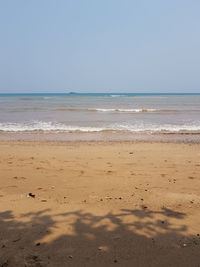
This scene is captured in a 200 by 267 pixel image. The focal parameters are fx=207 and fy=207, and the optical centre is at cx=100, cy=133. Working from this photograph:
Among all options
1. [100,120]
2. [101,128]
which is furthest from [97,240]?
[100,120]

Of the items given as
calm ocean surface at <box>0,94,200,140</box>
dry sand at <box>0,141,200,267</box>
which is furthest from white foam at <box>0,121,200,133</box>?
dry sand at <box>0,141,200,267</box>

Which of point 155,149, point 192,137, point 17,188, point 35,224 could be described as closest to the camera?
point 35,224

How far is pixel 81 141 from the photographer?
9133 mm

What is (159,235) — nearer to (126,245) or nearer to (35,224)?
(126,245)

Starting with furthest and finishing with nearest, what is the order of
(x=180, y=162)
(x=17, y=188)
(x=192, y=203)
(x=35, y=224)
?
1. (x=180, y=162)
2. (x=17, y=188)
3. (x=192, y=203)
4. (x=35, y=224)

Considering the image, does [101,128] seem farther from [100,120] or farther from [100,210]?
[100,210]

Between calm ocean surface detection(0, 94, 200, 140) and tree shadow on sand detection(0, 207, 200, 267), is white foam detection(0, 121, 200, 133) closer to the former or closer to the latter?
calm ocean surface detection(0, 94, 200, 140)

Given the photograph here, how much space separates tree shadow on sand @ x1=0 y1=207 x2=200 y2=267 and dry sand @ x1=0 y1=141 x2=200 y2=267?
0.01 meters

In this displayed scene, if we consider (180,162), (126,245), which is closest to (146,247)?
(126,245)

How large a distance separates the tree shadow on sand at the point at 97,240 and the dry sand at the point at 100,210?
0.4 inches

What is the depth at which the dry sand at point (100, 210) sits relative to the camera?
238cm

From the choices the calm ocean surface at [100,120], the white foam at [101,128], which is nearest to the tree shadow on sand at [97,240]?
the calm ocean surface at [100,120]

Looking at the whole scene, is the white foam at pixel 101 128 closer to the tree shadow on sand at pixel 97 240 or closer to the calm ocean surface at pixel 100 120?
the calm ocean surface at pixel 100 120

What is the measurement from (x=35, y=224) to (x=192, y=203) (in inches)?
103
